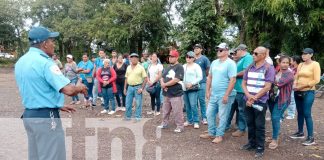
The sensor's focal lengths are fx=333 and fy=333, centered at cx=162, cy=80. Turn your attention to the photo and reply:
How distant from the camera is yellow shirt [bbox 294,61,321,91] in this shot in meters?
5.99

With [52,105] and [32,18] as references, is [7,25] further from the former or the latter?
[52,105]

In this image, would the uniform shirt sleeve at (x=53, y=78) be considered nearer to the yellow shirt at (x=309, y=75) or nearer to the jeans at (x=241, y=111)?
the jeans at (x=241, y=111)

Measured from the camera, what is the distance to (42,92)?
331 cm

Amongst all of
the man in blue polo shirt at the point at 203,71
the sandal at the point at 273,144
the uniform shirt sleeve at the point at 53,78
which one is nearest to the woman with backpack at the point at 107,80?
the man in blue polo shirt at the point at 203,71

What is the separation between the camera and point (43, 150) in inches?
131

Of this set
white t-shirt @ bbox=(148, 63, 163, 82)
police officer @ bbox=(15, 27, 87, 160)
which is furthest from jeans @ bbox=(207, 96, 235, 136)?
police officer @ bbox=(15, 27, 87, 160)

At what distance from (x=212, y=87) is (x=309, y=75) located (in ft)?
Result: 5.77

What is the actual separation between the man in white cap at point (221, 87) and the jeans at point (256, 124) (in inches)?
21.2

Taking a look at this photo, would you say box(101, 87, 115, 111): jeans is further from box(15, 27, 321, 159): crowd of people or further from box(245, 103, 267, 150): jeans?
box(245, 103, 267, 150): jeans

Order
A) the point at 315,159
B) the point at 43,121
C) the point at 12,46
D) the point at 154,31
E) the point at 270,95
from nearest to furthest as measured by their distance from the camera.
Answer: the point at 43,121
the point at 315,159
the point at 270,95
the point at 154,31
the point at 12,46

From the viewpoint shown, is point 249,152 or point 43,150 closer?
point 43,150

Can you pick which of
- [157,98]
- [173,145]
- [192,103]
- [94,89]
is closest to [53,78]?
[173,145]

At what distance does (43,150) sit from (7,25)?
37596 mm

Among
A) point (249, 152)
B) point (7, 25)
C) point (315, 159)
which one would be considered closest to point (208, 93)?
point (249, 152)
